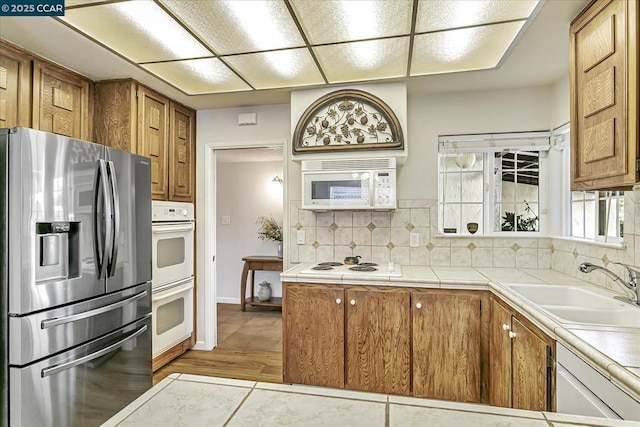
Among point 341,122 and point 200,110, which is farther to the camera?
point 200,110

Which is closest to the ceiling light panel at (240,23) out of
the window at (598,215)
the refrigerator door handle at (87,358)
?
the refrigerator door handle at (87,358)

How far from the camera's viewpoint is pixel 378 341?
243cm

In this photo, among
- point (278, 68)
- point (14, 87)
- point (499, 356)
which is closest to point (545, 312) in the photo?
point (499, 356)

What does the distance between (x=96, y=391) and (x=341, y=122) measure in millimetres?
2400

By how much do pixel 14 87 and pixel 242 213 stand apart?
334 centimetres

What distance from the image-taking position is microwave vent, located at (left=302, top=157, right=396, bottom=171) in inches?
108

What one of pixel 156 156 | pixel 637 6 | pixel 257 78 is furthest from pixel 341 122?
pixel 637 6

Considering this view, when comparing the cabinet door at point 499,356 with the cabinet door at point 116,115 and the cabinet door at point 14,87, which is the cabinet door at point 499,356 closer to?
the cabinet door at point 116,115

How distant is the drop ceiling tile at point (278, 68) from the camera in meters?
2.36

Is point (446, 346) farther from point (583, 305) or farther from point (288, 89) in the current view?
point (288, 89)

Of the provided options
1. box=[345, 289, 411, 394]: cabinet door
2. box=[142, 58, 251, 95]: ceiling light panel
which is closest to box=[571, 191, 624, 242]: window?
box=[345, 289, 411, 394]: cabinet door

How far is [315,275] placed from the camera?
255 centimetres

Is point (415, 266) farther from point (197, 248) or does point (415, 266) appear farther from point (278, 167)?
point (278, 167)

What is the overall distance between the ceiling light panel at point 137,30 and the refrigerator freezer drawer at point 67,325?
59.8 inches
